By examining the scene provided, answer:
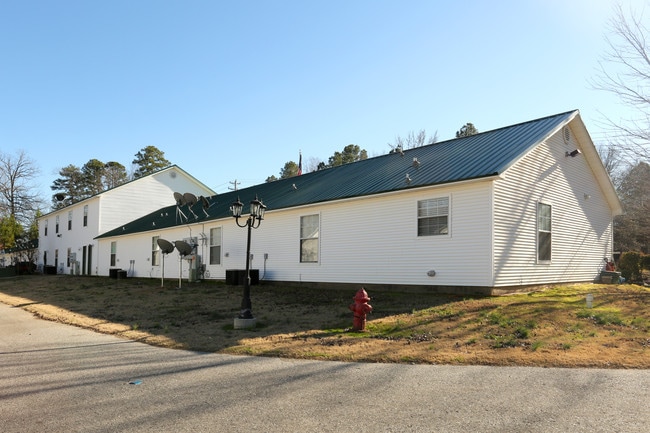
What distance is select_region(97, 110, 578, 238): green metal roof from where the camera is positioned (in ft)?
42.3

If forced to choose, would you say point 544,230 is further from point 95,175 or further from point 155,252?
point 95,175

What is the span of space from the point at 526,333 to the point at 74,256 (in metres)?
35.0

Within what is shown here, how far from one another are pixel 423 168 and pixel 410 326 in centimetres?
681

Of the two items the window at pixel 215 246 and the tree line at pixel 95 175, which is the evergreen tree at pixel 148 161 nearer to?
the tree line at pixel 95 175

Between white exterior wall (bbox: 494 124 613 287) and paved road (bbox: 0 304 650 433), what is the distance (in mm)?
6773

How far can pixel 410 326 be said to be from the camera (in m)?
9.12

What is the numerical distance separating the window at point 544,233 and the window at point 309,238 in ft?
22.7

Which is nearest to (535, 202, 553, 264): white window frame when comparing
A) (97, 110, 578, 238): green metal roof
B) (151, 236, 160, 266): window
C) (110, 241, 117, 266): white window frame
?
(97, 110, 578, 238): green metal roof

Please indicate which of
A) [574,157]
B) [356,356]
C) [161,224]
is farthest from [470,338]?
[161,224]

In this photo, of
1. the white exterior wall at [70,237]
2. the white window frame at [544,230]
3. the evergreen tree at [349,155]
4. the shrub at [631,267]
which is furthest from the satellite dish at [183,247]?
the evergreen tree at [349,155]

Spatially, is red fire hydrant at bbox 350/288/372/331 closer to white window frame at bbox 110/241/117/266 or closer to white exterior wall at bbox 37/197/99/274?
white window frame at bbox 110/241/117/266

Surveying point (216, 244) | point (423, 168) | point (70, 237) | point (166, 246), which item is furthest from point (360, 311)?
point (70, 237)

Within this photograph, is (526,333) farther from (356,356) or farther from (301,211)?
(301,211)

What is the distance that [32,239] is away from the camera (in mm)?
48625
